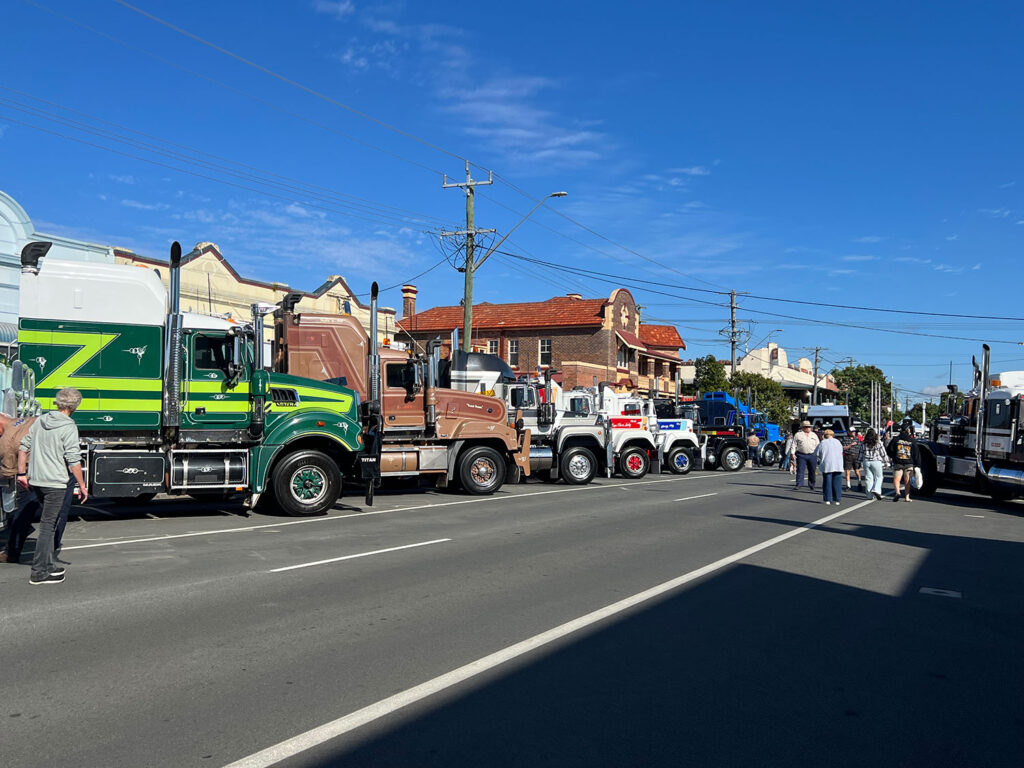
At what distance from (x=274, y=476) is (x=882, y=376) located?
116031mm

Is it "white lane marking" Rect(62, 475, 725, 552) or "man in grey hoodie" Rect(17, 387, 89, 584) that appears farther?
"white lane marking" Rect(62, 475, 725, 552)

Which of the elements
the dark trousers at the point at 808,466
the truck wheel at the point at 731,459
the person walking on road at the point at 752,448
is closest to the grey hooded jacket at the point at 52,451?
the dark trousers at the point at 808,466

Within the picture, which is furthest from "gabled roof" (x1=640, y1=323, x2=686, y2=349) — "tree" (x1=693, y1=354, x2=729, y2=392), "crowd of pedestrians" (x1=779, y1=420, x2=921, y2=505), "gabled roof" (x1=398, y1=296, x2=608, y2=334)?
"crowd of pedestrians" (x1=779, y1=420, x2=921, y2=505)

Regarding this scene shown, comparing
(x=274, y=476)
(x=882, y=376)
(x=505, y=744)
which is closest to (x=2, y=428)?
(x=274, y=476)

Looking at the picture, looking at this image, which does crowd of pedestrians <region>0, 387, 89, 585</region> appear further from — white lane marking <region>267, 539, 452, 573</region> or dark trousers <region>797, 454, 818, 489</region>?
dark trousers <region>797, 454, 818, 489</region>

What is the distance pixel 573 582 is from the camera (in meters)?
8.41

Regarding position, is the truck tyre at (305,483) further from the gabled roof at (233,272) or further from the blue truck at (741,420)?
the blue truck at (741,420)

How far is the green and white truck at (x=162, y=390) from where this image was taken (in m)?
12.4

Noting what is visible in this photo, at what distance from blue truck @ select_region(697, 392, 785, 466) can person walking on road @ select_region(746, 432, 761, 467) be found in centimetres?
27

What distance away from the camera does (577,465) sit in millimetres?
22297

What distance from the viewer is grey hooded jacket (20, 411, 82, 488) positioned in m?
8.00

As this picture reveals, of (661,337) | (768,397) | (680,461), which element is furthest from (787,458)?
(661,337)

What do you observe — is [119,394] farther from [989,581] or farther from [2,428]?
[989,581]

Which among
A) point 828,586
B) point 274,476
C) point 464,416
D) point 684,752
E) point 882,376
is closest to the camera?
point 684,752
